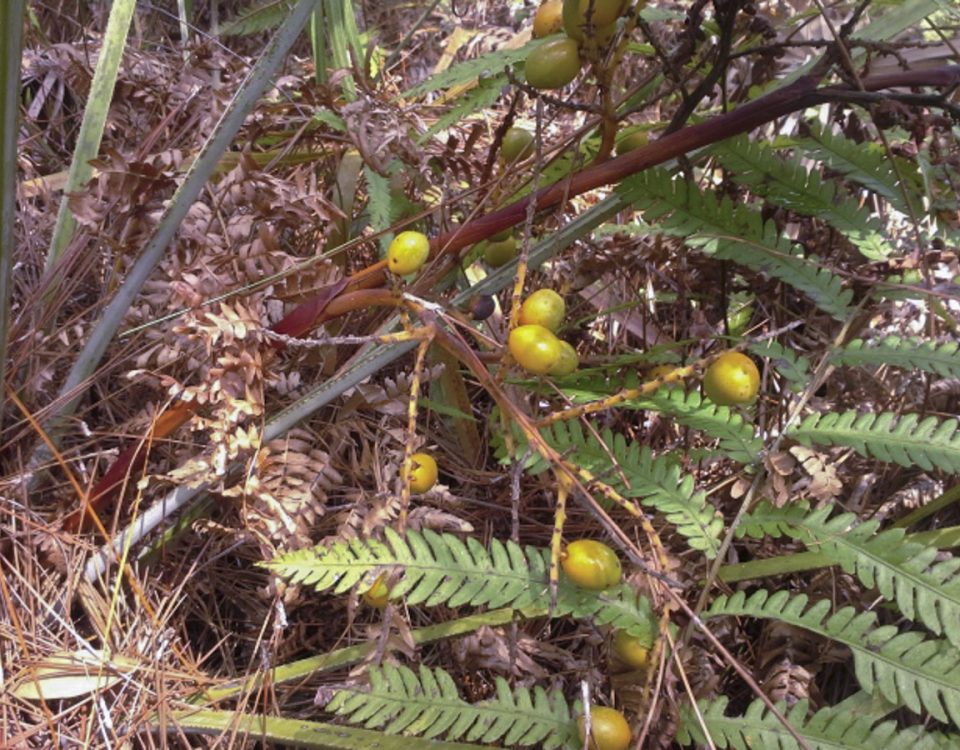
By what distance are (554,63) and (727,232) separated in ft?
1.68

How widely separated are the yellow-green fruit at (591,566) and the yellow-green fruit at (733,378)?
0.26 meters

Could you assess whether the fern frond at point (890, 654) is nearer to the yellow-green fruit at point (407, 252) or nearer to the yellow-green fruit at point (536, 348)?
the yellow-green fruit at point (536, 348)

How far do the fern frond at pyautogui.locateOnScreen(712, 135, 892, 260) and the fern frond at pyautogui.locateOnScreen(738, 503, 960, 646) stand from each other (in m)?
0.58

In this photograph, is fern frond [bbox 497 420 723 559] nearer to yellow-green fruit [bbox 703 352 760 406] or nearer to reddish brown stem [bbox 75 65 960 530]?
yellow-green fruit [bbox 703 352 760 406]

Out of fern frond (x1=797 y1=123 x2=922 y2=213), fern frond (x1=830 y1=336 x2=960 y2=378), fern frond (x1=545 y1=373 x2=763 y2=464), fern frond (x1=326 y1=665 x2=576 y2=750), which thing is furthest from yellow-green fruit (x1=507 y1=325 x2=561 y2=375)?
fern frond (x1=797 y1=123 x2=922 y2=213)

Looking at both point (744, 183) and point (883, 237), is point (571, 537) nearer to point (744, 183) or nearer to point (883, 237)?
point (744, 183)

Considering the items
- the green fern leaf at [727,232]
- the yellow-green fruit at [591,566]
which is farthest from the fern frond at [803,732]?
the green fern leaf at [727,232]

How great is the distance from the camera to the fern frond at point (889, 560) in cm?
106

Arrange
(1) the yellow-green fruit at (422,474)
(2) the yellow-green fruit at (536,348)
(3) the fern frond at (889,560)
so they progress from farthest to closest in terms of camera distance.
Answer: (1) the yellow-green fruit at (422,474) < (3) the fern frond at (889,560) < (2) the yellow-green fruit at (536,348)

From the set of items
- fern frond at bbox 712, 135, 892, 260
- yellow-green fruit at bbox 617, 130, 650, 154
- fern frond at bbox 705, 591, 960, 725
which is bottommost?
fern frond at bbox 705, 591, 960, 725

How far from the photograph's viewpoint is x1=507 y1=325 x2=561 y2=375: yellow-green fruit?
96 cm

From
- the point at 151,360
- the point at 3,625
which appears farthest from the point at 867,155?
the point at 3,625

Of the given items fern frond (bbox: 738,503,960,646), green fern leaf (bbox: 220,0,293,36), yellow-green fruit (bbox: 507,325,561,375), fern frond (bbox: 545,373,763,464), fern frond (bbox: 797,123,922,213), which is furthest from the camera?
green fern leaf (bbox: 220,0,293,36)

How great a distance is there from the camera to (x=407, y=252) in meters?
1.06
